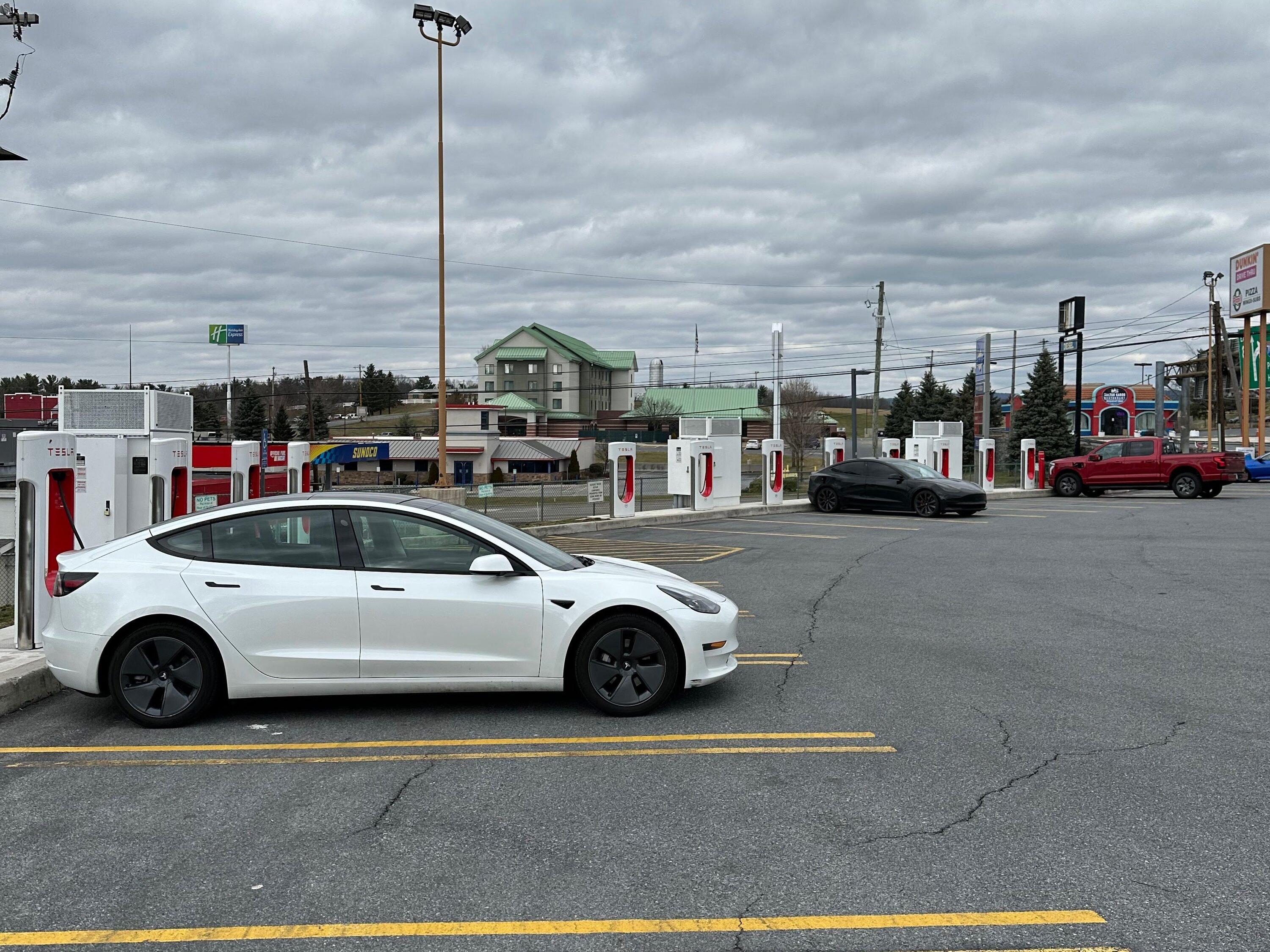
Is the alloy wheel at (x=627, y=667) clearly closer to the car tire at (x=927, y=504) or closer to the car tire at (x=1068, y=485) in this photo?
the car tire at (x=927, y=504)

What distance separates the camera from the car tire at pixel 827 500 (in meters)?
26.3

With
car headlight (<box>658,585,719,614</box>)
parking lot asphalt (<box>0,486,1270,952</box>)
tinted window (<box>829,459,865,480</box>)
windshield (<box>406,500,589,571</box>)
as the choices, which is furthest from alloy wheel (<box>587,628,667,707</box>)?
tinted window (<box>829,459,865,480</box>)

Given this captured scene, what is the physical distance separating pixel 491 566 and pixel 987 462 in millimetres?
30239

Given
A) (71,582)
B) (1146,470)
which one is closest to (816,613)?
(71,582)

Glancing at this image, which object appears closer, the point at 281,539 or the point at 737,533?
the point at 281,539

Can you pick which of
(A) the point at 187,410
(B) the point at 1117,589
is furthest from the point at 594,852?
(B) the point at 1117,589

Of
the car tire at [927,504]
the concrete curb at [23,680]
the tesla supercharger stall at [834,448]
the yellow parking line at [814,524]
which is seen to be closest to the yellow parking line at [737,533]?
the yellow parking line at [814,524]

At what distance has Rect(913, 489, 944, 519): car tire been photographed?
24.2 metres

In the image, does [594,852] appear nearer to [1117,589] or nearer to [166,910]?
[166,910]

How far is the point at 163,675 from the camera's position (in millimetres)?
6387

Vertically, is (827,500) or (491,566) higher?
(491,566)

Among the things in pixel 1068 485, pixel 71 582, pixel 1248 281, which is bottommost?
pixel 1068 485

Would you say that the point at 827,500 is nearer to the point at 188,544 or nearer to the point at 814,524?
the point at 814,524

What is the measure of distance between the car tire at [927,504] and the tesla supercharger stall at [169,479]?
18.2 meters
